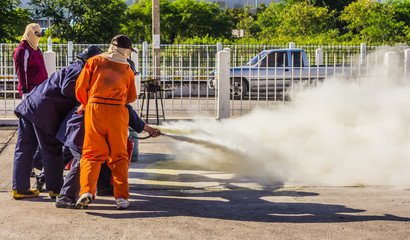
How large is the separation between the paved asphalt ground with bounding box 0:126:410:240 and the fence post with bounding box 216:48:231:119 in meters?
4.24

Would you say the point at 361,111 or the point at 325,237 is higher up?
the point at 361,111

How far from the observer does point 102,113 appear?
195 inches

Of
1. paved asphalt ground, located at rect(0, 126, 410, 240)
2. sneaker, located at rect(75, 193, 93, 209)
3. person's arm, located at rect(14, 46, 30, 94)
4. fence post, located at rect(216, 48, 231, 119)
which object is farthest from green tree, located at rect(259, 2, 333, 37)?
sneaker, located at rect(75, 193, 93, 209)

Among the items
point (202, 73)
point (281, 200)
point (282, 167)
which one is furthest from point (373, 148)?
point (202, 73)

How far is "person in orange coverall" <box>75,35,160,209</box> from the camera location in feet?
16.2

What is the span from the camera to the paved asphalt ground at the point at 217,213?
443 centimetres

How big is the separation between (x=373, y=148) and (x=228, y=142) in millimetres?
1850

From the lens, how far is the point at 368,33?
3291 centimetres

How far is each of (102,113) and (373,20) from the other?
30635mm

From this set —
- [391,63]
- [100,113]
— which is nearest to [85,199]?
[100,113]

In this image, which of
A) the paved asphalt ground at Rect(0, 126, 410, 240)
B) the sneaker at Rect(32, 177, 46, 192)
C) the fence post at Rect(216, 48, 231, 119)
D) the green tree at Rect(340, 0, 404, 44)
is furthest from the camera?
the green tree at Rect(340, 0, 404, 44)

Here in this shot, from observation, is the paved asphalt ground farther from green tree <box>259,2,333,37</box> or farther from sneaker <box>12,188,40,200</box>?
green tree <box>259,2,333,37</box>

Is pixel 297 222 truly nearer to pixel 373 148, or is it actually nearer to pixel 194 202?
pixel 194 202

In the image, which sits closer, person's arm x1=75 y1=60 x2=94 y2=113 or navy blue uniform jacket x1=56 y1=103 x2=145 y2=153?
person's arm x1=75 y1=60 x2=94 y2=113
